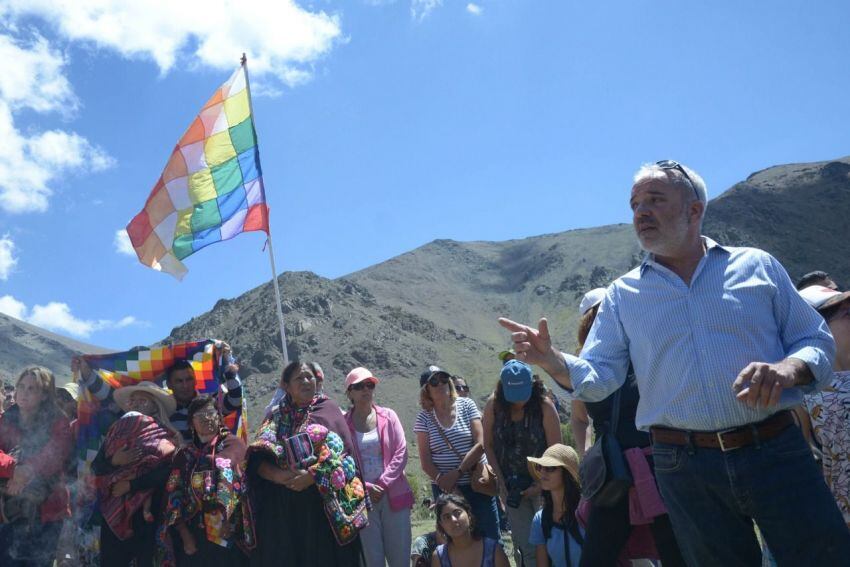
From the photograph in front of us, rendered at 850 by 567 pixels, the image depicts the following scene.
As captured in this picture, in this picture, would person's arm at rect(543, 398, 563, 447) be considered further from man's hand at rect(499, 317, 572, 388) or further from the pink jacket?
man's hand at rect(499, 317, 572, 388)

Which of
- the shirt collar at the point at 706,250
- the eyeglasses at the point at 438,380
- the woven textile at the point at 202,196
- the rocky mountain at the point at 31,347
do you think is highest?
the rocky mountain at the point at 31,347

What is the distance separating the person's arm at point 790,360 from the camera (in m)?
2.43

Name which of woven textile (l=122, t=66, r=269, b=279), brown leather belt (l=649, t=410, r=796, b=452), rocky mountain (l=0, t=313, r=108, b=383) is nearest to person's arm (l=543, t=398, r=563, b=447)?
brown leather belt (l=649, t=410, r=796, b=452)

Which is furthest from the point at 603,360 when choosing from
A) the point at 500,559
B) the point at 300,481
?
the point at 300,481

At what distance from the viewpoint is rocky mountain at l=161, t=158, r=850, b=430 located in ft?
220

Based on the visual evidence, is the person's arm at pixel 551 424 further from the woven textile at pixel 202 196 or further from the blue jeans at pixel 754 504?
the woven textile at pixel 202 196

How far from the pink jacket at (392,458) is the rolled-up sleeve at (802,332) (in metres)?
3.55

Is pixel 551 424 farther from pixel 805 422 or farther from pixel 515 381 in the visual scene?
pixel 805 422

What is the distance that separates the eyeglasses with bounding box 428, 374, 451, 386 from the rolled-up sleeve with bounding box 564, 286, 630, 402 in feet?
10.3

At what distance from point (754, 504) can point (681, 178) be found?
51.9 inches

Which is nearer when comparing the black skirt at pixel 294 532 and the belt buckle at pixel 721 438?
the belt buckle at pixel 721 438

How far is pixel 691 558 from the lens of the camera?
284 cm

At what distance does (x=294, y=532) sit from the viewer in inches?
207

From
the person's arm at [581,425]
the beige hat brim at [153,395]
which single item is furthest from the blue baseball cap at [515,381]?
the beige hat brim at [153,395]
